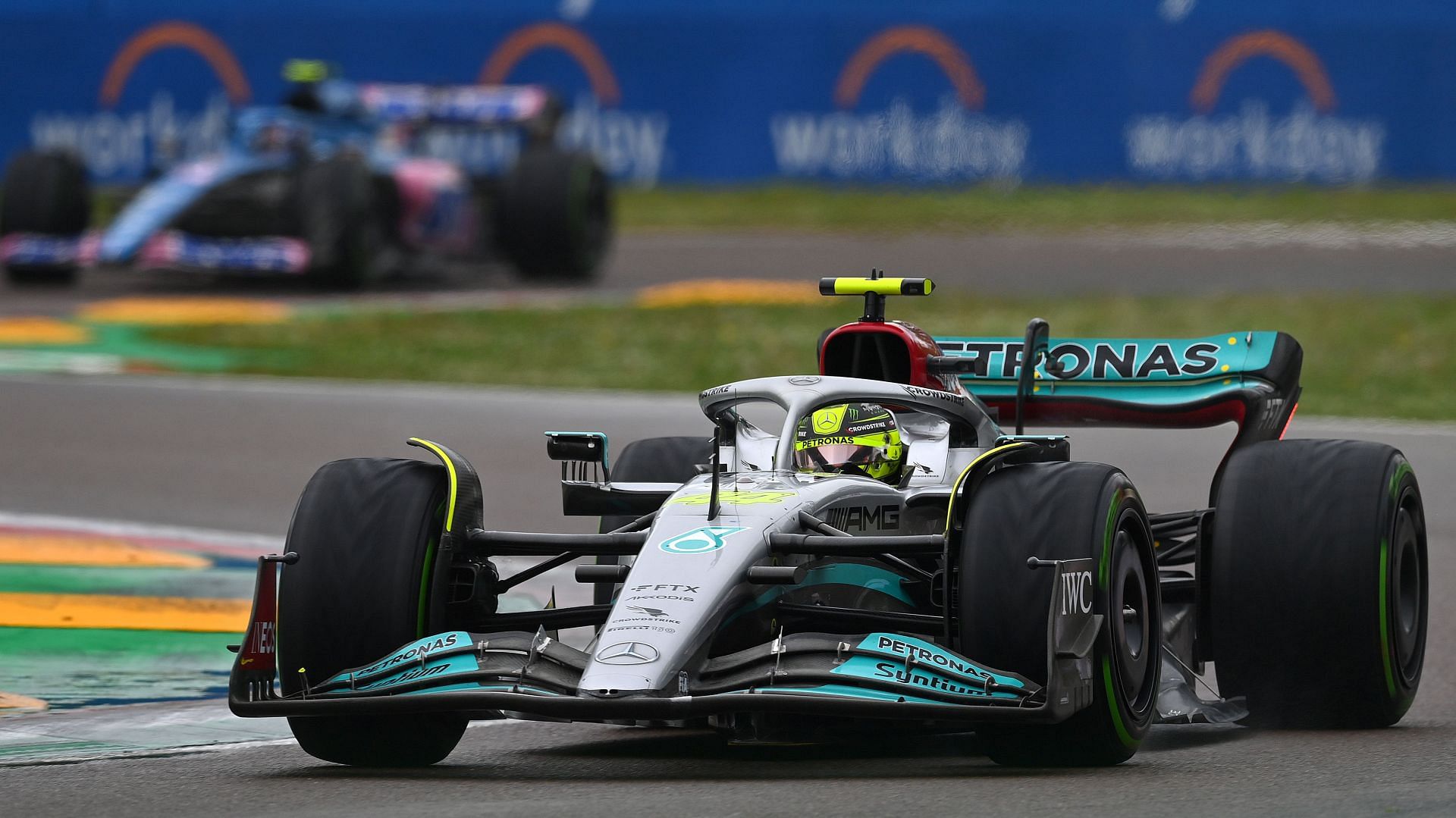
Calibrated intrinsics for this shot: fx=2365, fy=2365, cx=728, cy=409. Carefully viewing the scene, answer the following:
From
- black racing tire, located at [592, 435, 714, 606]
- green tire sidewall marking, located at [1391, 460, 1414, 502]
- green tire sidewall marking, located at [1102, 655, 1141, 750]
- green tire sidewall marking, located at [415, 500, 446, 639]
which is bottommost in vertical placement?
green tire sidewall marking, located at [1102, 655, 1141, 750]

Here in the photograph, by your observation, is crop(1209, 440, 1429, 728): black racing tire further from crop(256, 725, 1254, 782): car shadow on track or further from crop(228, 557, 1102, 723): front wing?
crop(228, 557, 1102, 723): front wing

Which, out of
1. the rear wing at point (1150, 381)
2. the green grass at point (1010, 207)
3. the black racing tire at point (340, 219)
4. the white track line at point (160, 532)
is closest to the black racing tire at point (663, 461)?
the rear wing at point (1150, 381)

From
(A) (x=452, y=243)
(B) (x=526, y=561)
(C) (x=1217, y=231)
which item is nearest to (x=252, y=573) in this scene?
(B) (x=526, y=561)

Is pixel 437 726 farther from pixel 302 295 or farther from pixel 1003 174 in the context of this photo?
pixel 1003 174

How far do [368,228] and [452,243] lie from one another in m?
1.68

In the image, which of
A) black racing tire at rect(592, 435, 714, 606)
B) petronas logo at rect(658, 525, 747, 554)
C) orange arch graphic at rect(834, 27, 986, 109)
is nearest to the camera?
petronas logo at rect(658, 525, 747, 554)

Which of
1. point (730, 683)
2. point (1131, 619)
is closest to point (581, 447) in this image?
point (730, 683)

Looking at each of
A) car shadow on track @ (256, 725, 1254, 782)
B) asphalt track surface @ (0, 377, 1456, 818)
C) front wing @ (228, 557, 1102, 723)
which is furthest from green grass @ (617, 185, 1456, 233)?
front wing @ (228, 557, 1102, 723)

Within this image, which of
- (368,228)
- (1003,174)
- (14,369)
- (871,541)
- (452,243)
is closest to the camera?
(871,541)

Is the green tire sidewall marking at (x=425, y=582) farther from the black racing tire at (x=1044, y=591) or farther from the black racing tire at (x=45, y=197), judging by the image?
the black racing tire at (x=45, y=197)

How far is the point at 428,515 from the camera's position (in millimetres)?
6777

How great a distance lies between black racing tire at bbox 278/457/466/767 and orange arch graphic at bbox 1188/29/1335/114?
73.5 ft

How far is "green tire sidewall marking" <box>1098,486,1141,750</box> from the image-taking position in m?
6.34

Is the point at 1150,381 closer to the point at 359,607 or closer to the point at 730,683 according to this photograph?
the point at 730,683
